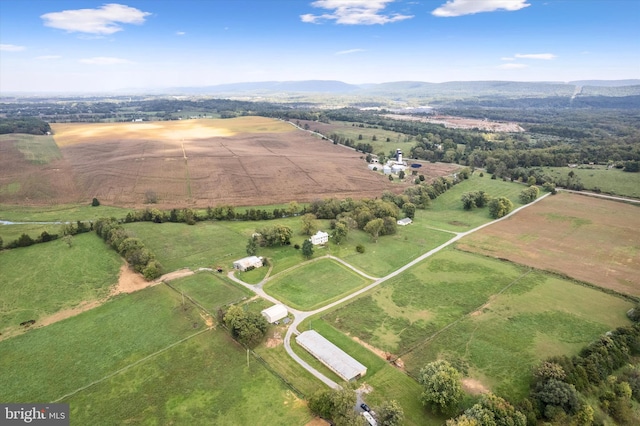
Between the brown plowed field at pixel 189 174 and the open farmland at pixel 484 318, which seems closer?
the open farmland at pixel 484 318

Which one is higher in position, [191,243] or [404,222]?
[191,243]

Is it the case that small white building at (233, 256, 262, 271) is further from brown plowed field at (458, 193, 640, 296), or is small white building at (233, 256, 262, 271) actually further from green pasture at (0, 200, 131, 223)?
brown plowed field at (458, 193, 640, 296)

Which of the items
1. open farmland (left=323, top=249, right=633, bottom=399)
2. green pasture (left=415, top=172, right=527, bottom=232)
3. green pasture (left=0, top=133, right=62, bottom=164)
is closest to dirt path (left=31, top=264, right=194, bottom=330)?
open farmland (left=323, top=249, right=633, bottom=399)

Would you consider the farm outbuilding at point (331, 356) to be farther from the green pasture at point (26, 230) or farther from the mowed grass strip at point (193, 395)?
the green pasture at point (26, 230)

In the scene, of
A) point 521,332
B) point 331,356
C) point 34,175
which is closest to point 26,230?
point 34,175

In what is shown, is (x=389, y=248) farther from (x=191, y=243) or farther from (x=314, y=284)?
(x=191, y=243)

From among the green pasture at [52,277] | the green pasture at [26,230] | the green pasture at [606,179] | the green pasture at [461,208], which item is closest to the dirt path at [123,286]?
the green pasture at [52,277]

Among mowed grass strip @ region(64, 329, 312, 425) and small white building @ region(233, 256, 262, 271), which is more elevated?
small white building @ region(233, 256, 262, 271)
